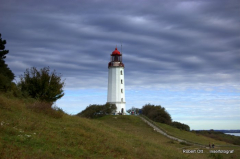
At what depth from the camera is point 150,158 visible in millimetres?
16516

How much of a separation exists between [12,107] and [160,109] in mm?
47318

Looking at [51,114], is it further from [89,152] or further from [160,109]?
[160,109]

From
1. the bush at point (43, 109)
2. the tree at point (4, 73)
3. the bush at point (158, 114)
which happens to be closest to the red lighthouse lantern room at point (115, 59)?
the bush at point (158, 114)

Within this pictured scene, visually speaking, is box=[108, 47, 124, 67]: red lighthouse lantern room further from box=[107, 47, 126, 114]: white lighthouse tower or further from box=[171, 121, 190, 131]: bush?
box=[171, 121, 190, 131]: bush

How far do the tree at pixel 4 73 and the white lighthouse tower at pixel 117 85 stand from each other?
2616 cm

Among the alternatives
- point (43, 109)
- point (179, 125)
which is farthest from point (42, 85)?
point (179, 125)

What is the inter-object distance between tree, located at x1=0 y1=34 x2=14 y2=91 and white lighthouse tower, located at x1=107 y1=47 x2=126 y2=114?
26164mm

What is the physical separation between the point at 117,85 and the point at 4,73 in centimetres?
2909

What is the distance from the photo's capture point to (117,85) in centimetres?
5794

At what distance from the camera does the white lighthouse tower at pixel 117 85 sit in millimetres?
57906

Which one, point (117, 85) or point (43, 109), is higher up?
point (117, 85)

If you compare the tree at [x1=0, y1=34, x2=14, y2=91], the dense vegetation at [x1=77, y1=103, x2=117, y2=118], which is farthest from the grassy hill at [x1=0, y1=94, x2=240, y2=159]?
the dense vegetation at [x1=77, y1=103, x2=117, y2=118]

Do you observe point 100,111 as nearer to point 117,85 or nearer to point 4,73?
point 117,85

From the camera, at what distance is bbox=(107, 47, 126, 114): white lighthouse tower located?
57.9 m
